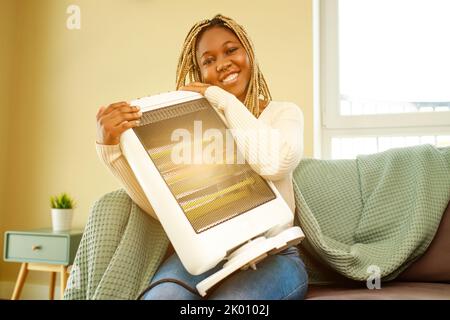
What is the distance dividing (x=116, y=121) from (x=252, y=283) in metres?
0.38

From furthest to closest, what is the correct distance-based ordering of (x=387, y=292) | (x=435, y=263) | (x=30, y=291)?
(x=30, y=291) → (x=435, y=263) → (x=387, y=292)

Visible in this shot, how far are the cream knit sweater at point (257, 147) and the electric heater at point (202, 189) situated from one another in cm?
2

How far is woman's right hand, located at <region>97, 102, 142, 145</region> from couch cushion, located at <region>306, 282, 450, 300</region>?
1.67 ft

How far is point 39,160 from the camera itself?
2.34 meters

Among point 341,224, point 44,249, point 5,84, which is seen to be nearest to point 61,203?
point 44,249

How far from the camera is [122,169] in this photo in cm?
83

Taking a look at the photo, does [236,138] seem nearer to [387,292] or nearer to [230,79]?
[230,79]

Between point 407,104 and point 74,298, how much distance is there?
1.60 meters

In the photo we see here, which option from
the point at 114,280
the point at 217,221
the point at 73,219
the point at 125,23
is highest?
the point at 125,23

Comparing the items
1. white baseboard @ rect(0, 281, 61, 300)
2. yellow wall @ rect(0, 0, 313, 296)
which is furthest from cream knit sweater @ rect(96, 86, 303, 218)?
white baseboard @ rect(0, 281, 61, 300)

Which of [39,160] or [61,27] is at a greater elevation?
[61,27]

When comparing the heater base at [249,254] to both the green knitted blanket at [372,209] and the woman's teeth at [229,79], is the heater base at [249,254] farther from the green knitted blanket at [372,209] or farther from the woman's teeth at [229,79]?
the woman's teeth at [229,79]

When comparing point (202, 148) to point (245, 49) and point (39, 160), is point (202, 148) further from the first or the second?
point (39, 160)
